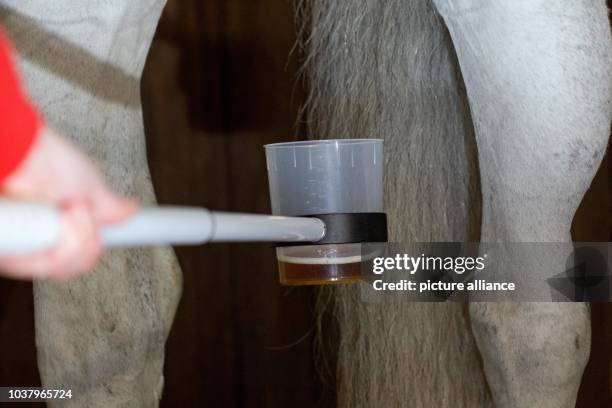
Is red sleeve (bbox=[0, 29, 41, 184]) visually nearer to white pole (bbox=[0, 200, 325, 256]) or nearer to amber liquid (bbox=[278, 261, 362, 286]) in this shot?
white pole (bbox=[0, 200, 325, 256])

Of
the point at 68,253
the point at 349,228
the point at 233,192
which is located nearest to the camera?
the point at 68,253

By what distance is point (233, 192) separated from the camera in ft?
3.17

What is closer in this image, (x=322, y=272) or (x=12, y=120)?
(x=12, y=120)

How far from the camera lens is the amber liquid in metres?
0.50

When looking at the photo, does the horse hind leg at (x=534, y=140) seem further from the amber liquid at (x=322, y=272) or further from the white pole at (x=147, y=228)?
the white pole at (x=147, y=228)

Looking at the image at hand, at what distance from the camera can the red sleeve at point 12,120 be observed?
0.21m

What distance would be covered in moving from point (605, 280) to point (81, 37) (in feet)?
1.27

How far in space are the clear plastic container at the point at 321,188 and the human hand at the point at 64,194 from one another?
0.90ft

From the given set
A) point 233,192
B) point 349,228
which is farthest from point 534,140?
point 233,192

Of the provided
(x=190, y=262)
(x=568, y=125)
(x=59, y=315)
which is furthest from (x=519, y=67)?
(x=190, y=262)

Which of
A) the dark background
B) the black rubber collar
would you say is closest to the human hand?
the black rubber collar

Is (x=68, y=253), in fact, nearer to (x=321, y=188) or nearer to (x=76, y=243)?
(x=76, y=243)

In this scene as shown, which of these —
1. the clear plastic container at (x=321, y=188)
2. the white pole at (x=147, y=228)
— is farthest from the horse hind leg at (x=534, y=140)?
the white pole at (x=147, y=228)

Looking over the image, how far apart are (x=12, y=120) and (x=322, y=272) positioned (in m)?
0.30
